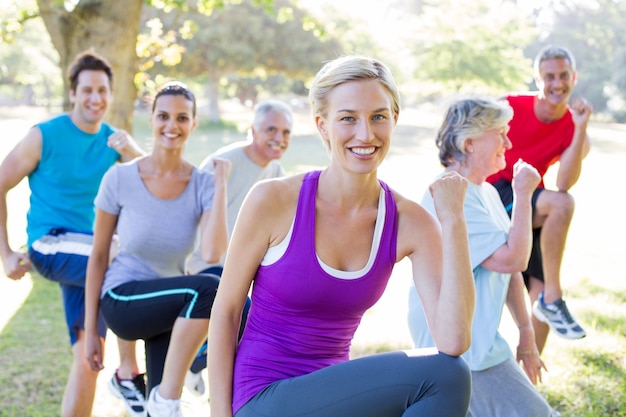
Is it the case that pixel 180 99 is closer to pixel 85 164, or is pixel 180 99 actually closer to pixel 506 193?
pixel 85 164

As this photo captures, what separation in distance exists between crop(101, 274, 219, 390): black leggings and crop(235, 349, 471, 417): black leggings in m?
0.94

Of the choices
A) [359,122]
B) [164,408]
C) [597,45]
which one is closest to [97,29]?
[164,408]

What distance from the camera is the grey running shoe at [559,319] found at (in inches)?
181

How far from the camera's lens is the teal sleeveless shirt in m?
4.12

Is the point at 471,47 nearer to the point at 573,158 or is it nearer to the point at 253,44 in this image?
the point at 253,44

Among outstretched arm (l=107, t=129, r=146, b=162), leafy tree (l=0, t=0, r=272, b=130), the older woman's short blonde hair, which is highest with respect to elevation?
leafy tree (l=0, t=0, r=272, b=130)

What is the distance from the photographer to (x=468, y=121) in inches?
134

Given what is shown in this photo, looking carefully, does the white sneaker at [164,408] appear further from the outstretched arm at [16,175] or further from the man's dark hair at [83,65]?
the man's dark hair at [83,65]

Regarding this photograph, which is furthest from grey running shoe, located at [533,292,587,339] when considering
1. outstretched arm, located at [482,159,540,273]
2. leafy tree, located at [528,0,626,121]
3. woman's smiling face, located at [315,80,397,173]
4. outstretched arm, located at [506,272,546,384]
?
A: leafy tree, located at [528,0,626,121]

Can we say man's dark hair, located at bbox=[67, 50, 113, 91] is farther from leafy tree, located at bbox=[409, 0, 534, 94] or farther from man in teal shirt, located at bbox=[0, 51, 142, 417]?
leafy tree, located at bbox=[409, 0, 534, 94]

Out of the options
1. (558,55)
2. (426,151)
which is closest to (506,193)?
(558,55)

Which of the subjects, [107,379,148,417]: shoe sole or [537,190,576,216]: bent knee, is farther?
[537,190,576,216]: bent knee

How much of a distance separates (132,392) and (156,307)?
0.80m

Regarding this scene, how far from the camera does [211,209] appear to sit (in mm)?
3551
